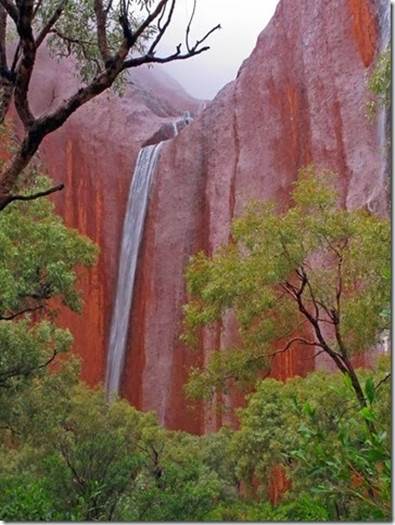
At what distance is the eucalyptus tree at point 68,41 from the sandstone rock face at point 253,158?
483 centimetres

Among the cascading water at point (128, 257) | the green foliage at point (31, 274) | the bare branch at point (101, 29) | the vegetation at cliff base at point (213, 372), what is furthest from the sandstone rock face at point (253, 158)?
the bare branch at point (101, 29)

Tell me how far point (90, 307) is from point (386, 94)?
27.3 ft

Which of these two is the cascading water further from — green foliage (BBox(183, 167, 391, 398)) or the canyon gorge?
green foliage (BBox(183, 167, 391, 398))

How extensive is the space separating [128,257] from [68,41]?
8142mm

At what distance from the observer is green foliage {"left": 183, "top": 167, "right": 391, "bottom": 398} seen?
442cm

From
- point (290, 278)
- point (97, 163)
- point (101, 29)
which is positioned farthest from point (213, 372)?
point (97, 163)

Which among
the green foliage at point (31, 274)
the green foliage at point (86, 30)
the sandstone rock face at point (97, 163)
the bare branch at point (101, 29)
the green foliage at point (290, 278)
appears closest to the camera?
the bare branch at point (101, 29)

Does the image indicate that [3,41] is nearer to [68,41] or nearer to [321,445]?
[68,41]

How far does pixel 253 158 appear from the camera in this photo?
10.6 meters

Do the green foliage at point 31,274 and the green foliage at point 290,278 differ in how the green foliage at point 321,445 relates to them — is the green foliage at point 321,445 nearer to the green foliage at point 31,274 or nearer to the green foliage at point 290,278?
the green foliage at point 290,278

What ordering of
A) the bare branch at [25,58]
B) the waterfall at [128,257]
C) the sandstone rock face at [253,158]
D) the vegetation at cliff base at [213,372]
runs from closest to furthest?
the bare branch at [25,58] < the vegetation at cliff base at [213,372] < the sandstone rock face at [253,158] < the waterfall at [128,257]

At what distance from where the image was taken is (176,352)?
35.7 ft

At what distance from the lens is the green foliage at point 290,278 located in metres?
4.42

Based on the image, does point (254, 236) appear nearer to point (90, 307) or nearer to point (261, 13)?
point (261, 13)
